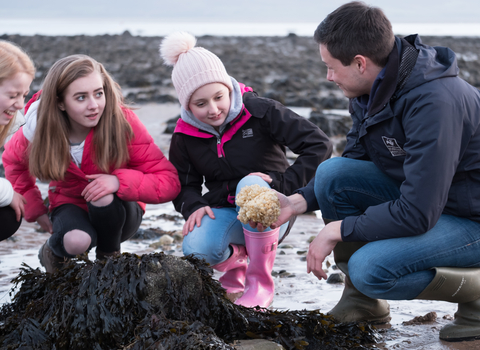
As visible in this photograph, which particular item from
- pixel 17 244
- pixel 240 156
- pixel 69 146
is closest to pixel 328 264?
pixel 240 156

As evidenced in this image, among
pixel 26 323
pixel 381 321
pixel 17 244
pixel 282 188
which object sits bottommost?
pixel 17 244

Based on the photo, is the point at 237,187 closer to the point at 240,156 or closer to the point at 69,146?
the point at 240,156

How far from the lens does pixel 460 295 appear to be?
8.04ft

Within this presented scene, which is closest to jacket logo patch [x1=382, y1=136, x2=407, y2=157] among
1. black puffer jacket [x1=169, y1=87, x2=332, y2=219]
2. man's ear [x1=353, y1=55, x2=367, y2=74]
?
man's ear [x1=353, y1=55, x2=367, y2=74]

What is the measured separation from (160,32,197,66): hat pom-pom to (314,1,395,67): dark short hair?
1.20 meters

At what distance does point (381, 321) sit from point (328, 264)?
2.87 ft

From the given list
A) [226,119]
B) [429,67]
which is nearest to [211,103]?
[226,119]

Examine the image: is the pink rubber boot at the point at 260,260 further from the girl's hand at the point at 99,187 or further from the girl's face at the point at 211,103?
the girl's hand at the point at 99,187

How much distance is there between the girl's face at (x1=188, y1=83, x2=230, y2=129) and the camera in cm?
327

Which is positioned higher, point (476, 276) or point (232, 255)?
point (476, 276)

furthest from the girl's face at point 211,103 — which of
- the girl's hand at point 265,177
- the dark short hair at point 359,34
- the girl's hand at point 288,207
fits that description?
the dark short hair at point 359,34

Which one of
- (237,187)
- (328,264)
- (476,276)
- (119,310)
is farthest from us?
(328,264)

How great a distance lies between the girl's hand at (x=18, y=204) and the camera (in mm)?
3295

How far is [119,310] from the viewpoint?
2.20m
